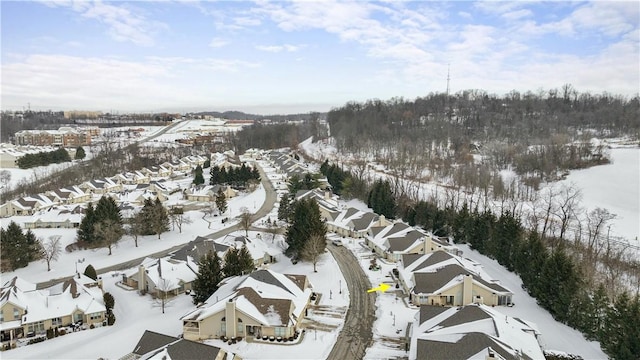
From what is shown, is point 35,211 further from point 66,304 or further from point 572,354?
point 572,354

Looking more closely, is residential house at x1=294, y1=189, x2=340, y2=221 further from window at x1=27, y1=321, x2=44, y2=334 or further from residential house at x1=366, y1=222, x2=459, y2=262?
window at x1=27, y1=321, x2=44, y2=334

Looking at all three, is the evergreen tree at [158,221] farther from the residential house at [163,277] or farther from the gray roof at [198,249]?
the residential house at [163,277]

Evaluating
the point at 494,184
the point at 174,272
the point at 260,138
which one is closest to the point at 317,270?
the point at 174,272

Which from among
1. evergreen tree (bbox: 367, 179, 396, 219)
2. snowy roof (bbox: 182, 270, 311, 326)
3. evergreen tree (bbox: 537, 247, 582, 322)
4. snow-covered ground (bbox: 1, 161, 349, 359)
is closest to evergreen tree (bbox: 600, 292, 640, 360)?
evergreen tree (bbox: 537, 247, 582, 322)

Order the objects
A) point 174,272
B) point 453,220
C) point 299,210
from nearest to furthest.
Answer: point 174,272
point 299,210
point 453,220

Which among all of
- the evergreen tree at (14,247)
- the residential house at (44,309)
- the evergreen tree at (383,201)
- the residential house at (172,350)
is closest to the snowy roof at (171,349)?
the residential house at (172,350)

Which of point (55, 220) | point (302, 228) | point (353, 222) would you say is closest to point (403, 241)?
point (302, 228)

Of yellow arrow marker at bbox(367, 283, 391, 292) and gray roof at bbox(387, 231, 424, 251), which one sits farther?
gray roof at bbox(387, 231, 424, 251)
